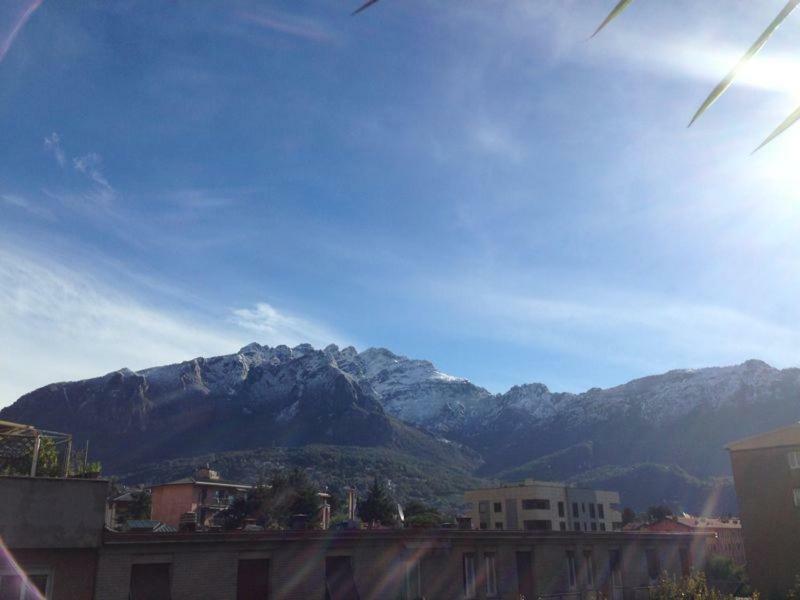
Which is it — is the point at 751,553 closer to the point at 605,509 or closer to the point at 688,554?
the point at 688,554

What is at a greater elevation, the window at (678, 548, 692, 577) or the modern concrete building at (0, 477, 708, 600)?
the modern concrete building at (0, 477, 708, 600)

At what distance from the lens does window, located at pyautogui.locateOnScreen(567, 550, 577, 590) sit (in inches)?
1356

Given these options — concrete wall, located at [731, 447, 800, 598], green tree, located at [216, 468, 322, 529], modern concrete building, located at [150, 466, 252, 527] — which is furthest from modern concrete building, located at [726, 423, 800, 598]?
modern concrete building, located at [150, 466, 252, 527]

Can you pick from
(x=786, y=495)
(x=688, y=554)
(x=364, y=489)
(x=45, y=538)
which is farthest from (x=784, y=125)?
(x=364, y=489)

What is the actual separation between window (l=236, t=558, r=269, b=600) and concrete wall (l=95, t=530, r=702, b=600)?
9.6 inches

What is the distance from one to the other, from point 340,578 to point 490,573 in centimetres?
877

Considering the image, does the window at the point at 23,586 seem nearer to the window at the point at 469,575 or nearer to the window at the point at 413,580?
the window at the point at 413,580

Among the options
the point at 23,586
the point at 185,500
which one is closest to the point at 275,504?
the point at 185,500

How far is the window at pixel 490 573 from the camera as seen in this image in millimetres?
30269

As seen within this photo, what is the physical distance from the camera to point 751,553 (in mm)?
49812

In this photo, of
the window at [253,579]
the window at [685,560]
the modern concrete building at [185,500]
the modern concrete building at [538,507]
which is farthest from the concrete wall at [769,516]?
the modern concrete building at [185,500]

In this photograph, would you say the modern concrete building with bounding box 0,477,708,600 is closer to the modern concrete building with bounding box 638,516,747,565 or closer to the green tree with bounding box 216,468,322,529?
the green tree with bounding box 216,468,322,529

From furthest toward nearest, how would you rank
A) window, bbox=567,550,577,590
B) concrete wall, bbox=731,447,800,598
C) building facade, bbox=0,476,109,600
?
concrete wall, bbox=731,447,800,598 → window, bbox=567,550,577,590 → building facade, bbox=0,476,109,600

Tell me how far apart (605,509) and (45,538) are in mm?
105225
